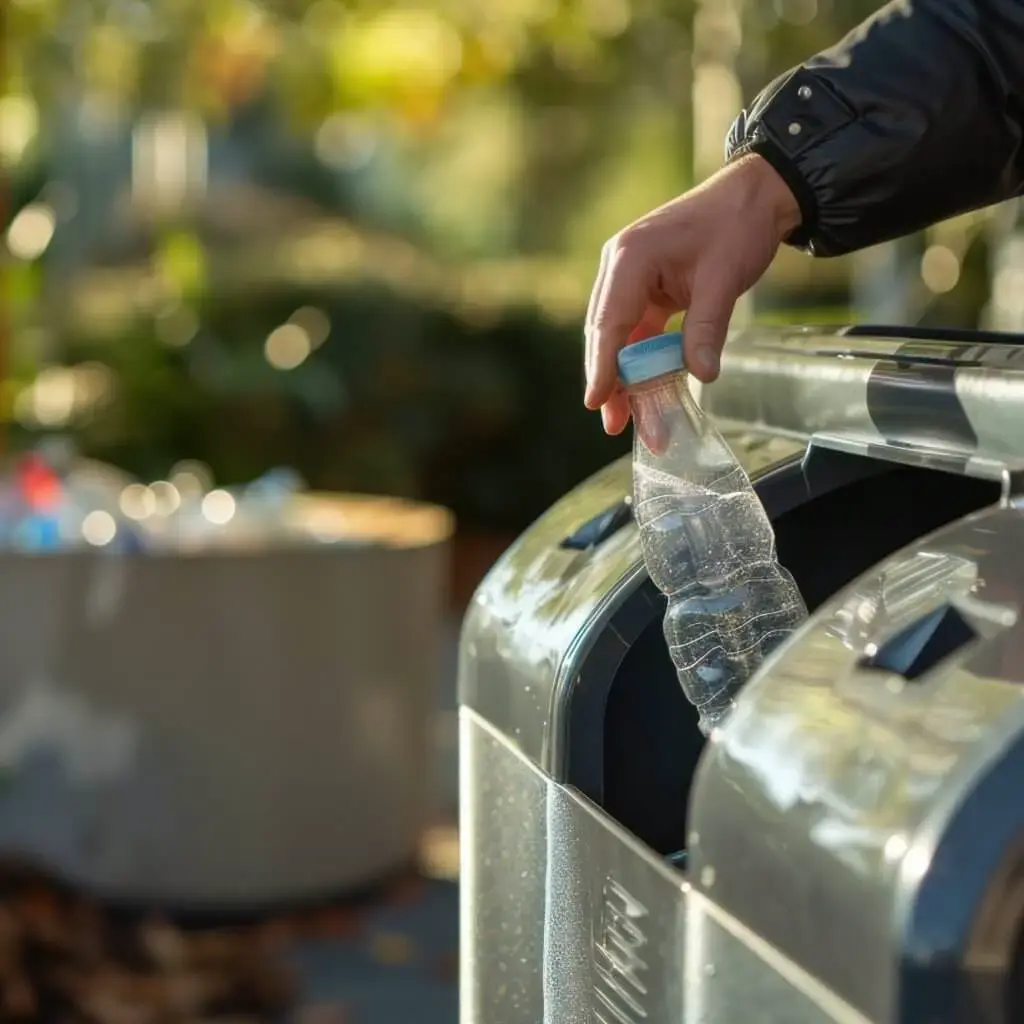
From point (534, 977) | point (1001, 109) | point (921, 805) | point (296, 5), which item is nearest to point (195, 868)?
point (534, 977)

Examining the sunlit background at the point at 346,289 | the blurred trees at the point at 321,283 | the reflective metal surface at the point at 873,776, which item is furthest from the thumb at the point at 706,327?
the blurred trees at the point at 321,283

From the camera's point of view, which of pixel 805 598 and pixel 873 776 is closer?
pixel 873 776

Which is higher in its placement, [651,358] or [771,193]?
[771,193]

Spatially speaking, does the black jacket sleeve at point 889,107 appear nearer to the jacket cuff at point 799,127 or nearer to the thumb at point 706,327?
the jacket cuff at point 799,127

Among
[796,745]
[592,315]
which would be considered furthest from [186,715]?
[796,745]

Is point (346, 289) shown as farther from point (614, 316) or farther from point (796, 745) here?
point (796, 745)

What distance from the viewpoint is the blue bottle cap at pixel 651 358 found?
1.40m

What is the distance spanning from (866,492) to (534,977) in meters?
0.55

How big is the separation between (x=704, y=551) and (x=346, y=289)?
25.6 feet

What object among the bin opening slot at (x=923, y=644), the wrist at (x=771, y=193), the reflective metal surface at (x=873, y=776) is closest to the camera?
the reflective metal surface at (x=873, y=776)

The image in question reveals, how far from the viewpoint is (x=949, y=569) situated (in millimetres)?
1047

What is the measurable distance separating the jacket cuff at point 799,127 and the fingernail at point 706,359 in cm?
22

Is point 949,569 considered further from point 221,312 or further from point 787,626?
point 221,312

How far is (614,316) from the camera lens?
4.74ft
